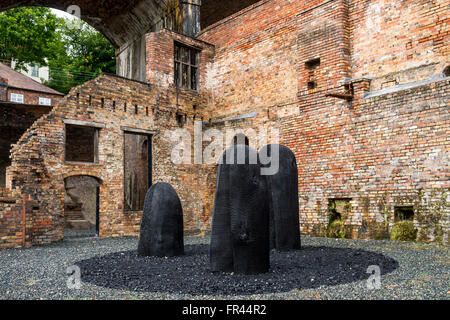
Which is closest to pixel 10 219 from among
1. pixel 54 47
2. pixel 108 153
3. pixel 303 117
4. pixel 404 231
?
pixel 108 153

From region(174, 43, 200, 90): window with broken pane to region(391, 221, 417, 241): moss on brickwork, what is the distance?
28.8ft

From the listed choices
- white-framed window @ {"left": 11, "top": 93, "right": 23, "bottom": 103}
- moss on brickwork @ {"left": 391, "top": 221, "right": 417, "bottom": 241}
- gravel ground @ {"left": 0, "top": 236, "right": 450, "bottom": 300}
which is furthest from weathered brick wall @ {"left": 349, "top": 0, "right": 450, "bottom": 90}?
white-framed window @ {"left": 11, "top": 93, "right": 23, "bottom": 103}

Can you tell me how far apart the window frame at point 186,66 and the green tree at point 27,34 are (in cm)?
1576

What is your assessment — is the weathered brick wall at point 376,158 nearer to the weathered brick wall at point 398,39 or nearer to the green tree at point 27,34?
the weathered brick wall at point 398,39

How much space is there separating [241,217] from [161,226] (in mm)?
2593

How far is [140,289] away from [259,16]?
11.0m

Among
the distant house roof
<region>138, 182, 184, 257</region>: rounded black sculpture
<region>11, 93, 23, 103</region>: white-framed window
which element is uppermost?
the distant house roof

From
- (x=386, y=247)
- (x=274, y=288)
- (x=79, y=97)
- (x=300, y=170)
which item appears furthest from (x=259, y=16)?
(x=274, y=288)

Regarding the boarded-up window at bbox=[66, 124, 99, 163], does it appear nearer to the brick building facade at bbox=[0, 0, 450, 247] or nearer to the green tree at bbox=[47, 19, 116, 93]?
the green tree at bbox=[47, 19, 116, 93]

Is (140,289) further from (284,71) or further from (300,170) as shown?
(284,71)

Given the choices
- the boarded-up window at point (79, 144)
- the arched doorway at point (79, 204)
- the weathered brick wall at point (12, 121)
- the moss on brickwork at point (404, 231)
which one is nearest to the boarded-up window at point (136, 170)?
the arched doorway at point (79, 204)

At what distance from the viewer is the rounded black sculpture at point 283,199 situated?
7.78 meters

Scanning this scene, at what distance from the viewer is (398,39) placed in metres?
9.94

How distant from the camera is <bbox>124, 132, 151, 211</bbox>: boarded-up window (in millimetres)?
19312
